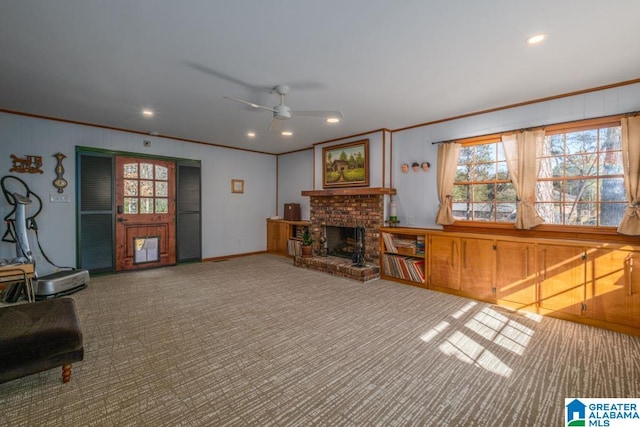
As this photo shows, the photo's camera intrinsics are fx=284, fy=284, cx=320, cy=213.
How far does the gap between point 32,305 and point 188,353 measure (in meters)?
1.37

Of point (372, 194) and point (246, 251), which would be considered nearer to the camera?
point (372, 194)

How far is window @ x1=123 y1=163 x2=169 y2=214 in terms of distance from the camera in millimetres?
5430

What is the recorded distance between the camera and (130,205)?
5430 mm

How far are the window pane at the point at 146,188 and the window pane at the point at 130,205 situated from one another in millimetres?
189

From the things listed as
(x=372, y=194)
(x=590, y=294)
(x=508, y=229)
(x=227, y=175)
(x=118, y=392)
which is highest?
(x=227, y=175)

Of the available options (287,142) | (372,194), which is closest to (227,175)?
(287,142)

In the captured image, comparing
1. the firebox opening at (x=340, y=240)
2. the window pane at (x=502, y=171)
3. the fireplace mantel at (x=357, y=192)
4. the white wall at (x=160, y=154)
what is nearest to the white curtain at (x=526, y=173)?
the window pane at (x=502, y=171)

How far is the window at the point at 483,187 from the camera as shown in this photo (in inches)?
161

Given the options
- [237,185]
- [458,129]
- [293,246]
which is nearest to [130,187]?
[237,185]

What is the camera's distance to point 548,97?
3617mm

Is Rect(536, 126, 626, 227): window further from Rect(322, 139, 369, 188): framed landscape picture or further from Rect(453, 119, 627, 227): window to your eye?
Rect(322, 139, 369, 188): framed landscape picture

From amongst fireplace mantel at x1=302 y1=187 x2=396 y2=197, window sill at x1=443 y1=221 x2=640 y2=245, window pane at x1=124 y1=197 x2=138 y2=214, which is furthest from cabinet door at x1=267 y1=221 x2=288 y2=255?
window sill at x1=443 y1=221 x2=640 y2=245

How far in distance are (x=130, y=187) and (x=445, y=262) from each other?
227 inches

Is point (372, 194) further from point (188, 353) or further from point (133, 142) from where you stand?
point (133, 142)
